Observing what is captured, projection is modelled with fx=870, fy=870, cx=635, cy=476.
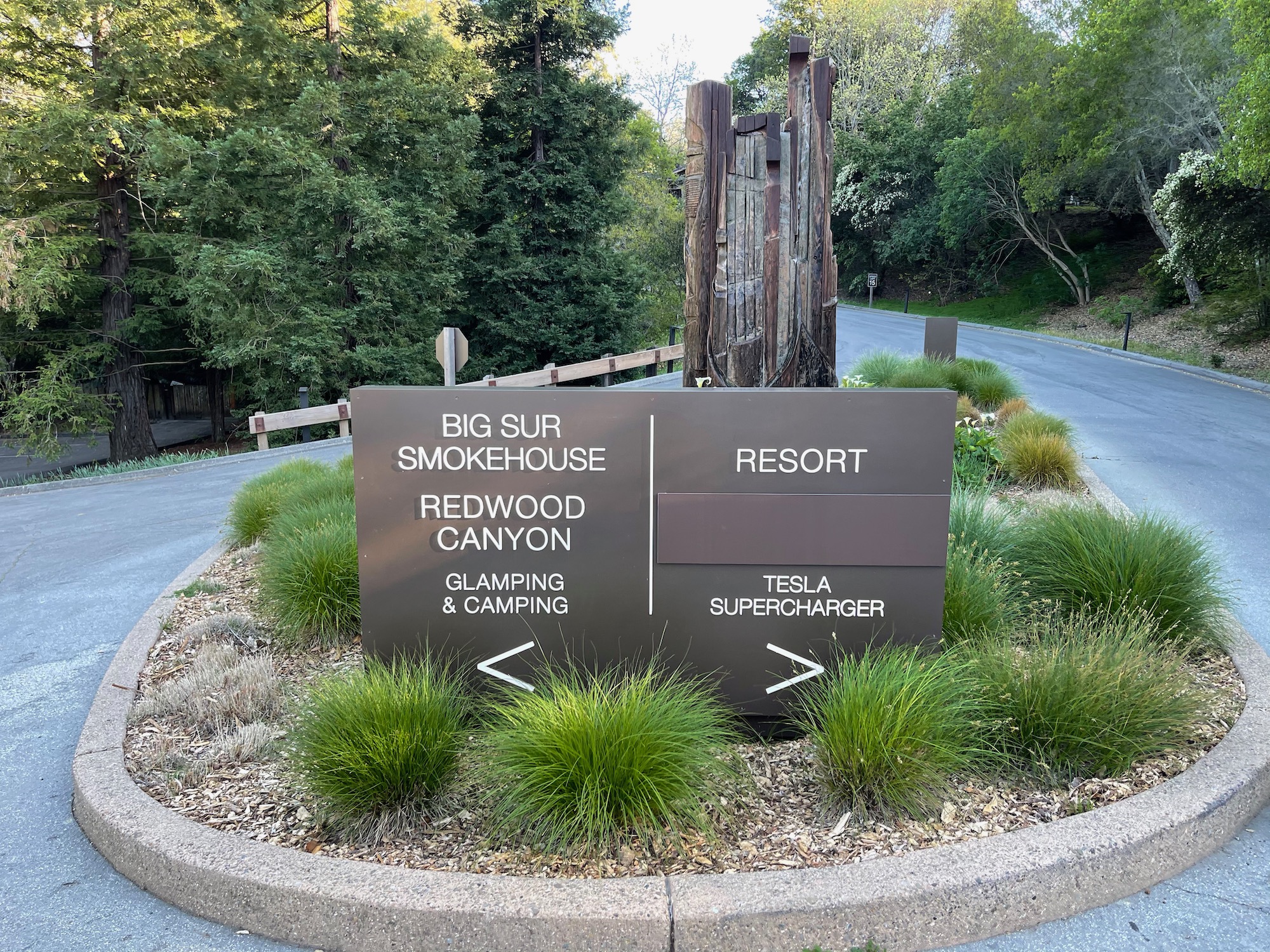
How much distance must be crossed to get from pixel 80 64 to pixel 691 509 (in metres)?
20.6

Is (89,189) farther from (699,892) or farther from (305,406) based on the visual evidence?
(699,892)

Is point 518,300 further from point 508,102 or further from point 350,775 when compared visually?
point 350,775

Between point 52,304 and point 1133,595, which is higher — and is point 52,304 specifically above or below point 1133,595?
above

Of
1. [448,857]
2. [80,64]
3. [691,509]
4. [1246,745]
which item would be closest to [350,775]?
[448,857]

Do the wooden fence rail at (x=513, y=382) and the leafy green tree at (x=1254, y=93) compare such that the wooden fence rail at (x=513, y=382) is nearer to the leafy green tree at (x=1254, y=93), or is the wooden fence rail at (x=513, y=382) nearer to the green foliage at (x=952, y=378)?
the green foliage at (x=952, y=378)

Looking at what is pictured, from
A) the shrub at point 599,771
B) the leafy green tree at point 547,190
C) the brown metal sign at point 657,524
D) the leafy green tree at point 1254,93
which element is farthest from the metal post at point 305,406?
the leafy green tree at point 1254,93

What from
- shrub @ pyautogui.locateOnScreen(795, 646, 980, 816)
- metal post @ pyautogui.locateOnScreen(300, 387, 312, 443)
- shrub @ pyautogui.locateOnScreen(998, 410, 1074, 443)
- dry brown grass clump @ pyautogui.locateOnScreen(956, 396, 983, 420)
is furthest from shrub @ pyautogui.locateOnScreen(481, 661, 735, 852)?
metal post @ pyautogui.locateOnScreen(300, 387, 312, 443)

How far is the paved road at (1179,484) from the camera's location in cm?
275

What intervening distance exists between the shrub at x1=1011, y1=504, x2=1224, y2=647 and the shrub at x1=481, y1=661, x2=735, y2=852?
8.36 ft

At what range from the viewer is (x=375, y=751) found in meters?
3.13

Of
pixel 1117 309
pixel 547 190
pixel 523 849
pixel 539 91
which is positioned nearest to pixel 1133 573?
pixel 523 849

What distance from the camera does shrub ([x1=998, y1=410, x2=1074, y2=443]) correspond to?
27.5 ft

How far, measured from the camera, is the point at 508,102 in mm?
22234

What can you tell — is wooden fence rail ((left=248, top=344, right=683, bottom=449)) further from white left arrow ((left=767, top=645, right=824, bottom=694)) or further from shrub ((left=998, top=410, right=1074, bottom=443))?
white left arrow ((left=767, top=645, right=824, bottom=694))
